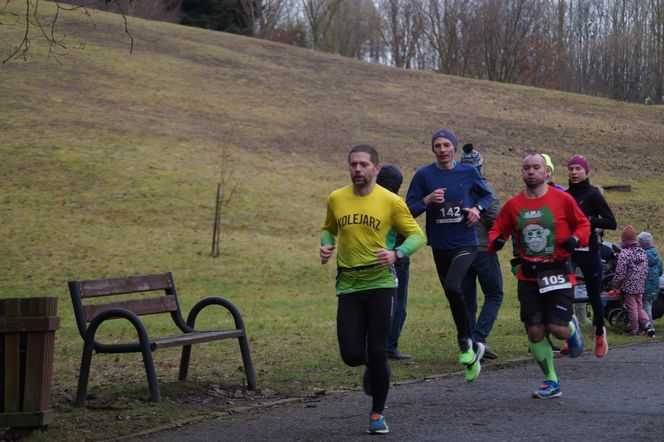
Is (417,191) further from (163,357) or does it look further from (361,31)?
(361,31)

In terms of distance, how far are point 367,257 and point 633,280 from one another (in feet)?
25.3

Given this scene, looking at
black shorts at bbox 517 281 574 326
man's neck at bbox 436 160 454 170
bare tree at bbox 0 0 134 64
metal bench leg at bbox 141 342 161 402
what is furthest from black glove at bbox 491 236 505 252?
bare tree at bbox 0 0 134 64

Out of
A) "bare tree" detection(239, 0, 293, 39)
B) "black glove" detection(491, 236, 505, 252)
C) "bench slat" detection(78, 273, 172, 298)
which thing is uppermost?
"bare tree" detection(239, 0, 293, 39)

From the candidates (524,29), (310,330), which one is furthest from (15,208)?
(524,29)

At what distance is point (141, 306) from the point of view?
984 cm

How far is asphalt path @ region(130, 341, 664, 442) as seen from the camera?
24.1ft

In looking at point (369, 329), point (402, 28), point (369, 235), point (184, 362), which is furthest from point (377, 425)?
point (402, 28)

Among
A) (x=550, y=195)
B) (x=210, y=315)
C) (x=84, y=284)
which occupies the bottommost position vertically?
(x=210, y=315)

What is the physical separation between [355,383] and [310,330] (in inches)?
211

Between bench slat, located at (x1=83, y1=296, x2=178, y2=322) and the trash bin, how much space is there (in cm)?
154

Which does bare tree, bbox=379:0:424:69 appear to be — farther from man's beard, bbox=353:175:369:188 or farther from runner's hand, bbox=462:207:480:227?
man's beard, bbox=353:175:369:188

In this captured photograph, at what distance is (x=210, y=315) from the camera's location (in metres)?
18.5

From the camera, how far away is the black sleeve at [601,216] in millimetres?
11141

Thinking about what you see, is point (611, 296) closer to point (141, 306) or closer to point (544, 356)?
point (544, 356)
